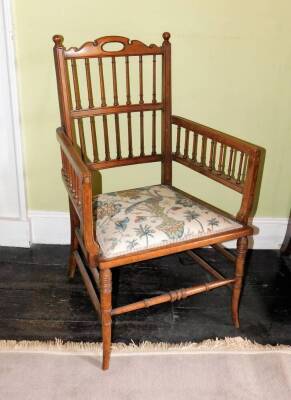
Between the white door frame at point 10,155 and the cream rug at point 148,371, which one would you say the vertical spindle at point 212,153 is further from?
the white door frame at point 10,155

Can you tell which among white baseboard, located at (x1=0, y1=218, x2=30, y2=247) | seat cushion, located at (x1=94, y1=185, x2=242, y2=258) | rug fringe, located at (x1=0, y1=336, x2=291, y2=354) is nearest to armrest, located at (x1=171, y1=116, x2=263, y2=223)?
seat cushion, located at (x1=94, y1=185, x2=242, y2=258)

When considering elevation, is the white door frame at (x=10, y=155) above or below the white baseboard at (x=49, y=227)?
above

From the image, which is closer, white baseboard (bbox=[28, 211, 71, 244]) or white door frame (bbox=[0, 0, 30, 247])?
white door frame (bbox=[0, 0, 30, 247])

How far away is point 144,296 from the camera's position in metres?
1.73

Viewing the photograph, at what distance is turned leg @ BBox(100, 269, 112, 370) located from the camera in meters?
1.25

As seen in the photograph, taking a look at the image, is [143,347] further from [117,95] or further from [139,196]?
[117,95]

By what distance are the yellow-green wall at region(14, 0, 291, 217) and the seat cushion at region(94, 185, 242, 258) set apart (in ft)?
1.42

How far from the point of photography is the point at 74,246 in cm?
170

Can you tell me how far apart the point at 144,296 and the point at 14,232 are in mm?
720

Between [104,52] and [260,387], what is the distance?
1245 mm

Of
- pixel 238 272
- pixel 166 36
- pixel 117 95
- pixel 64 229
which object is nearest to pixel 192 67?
pixel 166 36

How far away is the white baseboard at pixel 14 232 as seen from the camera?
198 cm

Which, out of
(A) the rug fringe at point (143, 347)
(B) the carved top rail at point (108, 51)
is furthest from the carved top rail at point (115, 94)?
(A) the rug fringe at point (143, 347)

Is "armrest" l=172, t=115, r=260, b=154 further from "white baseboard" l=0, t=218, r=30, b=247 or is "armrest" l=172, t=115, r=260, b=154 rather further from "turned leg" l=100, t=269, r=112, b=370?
"white baseboard" l=0, t=218, r=30, b=247
